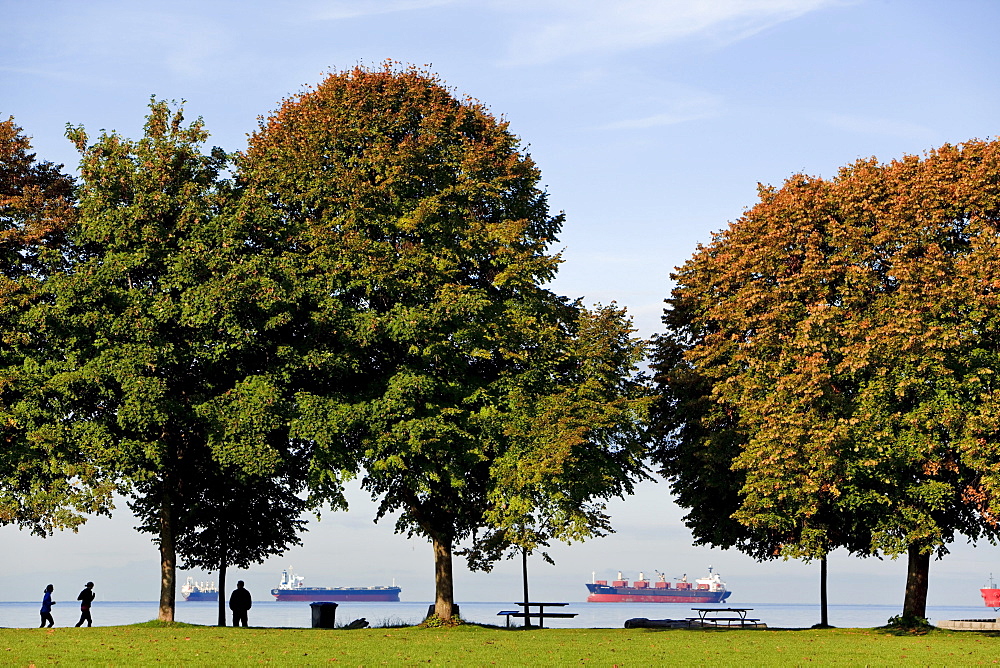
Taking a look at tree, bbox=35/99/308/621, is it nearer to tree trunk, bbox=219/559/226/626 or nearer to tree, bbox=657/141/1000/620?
tree trunk, bbox=219/559/226/626

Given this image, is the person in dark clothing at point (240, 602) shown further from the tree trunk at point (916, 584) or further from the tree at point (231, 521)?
the tree trunk at point (916, 584)

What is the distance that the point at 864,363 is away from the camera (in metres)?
37.4

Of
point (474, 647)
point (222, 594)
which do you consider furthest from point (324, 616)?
point (474, 647)

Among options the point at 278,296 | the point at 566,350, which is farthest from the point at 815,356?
the point at 278,296

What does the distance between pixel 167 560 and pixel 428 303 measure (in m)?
13.2

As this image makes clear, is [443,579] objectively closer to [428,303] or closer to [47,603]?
[428,303]

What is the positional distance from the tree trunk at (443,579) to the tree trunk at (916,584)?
1719cm

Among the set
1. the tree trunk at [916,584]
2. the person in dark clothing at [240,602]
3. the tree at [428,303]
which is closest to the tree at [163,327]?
the tree at [428,303]

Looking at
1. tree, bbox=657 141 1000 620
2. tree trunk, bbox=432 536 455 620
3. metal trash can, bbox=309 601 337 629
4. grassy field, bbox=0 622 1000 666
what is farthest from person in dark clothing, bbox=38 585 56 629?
tree, bbox=657 141 1000 620

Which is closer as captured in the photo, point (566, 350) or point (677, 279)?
point (566, 350)

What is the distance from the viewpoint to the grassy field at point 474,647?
2475 cm

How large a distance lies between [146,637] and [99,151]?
58.5 feet

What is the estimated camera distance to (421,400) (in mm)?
37938

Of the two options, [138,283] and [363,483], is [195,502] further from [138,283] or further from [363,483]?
[138,283]
